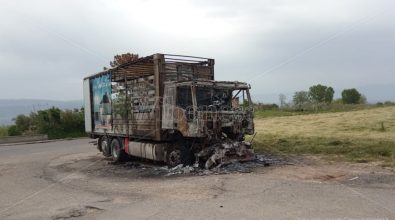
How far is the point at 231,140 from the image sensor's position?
14727 millimetres

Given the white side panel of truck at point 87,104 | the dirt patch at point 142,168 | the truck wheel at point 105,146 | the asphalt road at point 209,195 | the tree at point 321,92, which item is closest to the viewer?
the asphalt road at point 209,195

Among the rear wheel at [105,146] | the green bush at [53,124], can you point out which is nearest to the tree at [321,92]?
the green bush at [53,124]

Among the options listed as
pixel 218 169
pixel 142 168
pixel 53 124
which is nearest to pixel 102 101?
pixel 142 168

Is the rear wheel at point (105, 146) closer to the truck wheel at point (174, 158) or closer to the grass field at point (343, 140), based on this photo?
the truck wheel at point (174, 158)

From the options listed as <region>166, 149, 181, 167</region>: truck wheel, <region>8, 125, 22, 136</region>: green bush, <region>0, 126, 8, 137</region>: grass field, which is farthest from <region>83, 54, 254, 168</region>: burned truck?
<region>0, 126, 8, 137</region>: grass field

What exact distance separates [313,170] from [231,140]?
8.90 feet

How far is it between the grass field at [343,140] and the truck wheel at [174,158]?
488 cm

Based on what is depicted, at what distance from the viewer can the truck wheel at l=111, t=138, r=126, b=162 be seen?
1838 centimetres

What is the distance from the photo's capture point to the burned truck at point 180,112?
14.3 meters

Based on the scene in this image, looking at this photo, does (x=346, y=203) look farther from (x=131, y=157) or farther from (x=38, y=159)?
(x=38, y=159)

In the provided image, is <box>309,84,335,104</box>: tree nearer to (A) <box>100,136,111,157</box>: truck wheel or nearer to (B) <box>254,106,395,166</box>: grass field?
(B) <box>254,106,395,166</box>: grass field

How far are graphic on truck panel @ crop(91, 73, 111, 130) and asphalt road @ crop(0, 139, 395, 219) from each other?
4427 mm

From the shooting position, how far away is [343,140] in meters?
18.9

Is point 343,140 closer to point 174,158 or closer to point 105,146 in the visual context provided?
point 174,158
